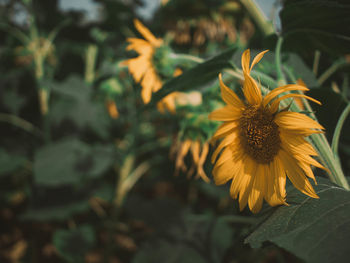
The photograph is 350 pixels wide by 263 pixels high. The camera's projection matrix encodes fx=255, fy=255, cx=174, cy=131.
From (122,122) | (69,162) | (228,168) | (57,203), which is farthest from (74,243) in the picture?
(228,168)

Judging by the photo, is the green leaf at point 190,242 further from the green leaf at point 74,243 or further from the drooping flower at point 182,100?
the drooping flower at point 182,100

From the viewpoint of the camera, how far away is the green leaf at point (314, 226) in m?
0.20

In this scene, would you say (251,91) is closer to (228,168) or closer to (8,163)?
(228,168)

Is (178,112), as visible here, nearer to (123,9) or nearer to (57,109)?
(123,9)

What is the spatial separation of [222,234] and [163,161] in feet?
1.20

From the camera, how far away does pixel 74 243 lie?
99 centimetres

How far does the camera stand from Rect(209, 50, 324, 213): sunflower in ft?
0.88

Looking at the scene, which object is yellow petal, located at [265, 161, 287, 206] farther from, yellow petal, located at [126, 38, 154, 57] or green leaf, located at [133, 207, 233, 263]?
green leaf, located at [133, 207, 233, 263]

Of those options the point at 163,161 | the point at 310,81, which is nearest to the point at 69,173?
the point at 163,161

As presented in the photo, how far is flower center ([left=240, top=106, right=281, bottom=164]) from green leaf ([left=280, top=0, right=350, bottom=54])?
15 centimetres

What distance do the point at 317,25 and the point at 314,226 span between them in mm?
286

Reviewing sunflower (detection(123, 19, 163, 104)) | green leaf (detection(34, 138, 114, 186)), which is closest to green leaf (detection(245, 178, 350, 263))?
sunflower (detection(123, 19, 163, 104))

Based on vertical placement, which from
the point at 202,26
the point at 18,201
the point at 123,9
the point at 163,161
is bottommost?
the point at 18,201

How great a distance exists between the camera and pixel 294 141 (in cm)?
27
